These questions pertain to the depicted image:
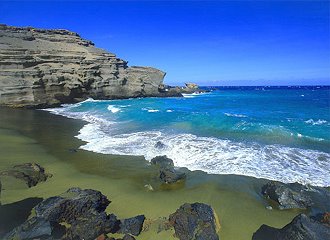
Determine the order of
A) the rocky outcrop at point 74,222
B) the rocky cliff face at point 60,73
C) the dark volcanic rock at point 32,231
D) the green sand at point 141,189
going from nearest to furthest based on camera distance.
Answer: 1. the dark volcanic rock at point 32,231
2. the rocky outcrop at point 74,222
3. the green sand at point 141,189
4. the rocky cliff face at point 60,73

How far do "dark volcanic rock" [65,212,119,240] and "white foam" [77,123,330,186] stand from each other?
6258 millimetres

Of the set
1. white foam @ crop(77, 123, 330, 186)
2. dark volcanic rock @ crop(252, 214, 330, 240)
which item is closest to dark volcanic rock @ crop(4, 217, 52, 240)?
dark volcanic rock @ crop(252, 214, 330, 240)

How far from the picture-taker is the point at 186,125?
25.3 m

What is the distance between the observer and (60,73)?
49312mm

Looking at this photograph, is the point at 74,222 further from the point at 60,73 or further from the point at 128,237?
the point at 60,73

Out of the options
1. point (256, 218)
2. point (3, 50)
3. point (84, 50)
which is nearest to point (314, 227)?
point (256, 218)

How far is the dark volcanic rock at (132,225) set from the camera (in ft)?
25.6

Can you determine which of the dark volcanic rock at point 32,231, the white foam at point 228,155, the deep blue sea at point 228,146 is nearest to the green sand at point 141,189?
the white foam at point 228,155

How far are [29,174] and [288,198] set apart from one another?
9.76 m

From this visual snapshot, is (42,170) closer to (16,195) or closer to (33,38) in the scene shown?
(16,195)

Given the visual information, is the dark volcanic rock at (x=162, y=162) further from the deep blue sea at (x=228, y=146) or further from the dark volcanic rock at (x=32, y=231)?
the dark volcanic rock at (x=32, y=231)

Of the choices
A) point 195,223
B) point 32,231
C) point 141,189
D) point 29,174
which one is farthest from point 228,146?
point 32,231

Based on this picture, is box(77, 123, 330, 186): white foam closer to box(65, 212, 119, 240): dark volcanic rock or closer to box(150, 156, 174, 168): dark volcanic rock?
box(150, 156, 174, 168): dark volcanic rock

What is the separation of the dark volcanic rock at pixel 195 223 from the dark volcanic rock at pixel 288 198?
3.05 m
